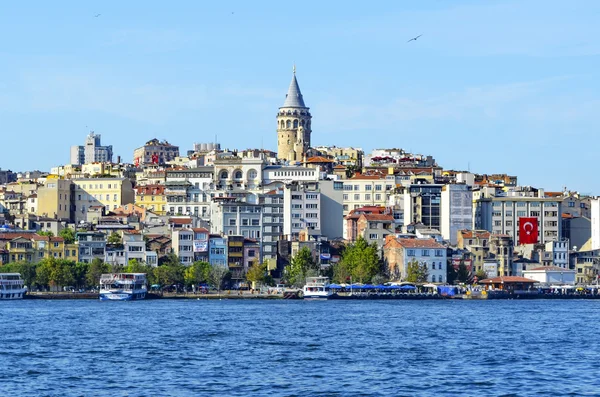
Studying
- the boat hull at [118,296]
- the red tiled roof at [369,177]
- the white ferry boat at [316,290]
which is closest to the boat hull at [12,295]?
the boat hull at [118,296]

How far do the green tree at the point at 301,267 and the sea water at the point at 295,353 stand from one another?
2508 centimetres

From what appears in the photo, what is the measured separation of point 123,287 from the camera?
96500 millimetres

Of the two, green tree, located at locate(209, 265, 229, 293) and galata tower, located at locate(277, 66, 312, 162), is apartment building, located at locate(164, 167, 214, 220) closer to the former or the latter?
green tree, located at locate(209, 265, 229, 293)

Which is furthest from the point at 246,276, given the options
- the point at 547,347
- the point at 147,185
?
the point at 547,347

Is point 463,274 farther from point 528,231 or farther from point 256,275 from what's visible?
point 256,275

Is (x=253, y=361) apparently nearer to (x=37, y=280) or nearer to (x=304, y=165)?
(x=37, y=280)

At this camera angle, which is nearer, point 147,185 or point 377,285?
point 377,285

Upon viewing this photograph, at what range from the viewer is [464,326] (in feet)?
212

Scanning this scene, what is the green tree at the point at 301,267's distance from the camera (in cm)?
10419

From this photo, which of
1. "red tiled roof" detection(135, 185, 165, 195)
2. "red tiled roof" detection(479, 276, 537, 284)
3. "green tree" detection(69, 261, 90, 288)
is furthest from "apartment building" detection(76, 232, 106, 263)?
"red tiled roof" detection(479, 276, 537, 284)

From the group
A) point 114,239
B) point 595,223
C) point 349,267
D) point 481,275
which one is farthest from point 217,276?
point 595,223

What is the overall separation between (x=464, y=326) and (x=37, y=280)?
147 feet

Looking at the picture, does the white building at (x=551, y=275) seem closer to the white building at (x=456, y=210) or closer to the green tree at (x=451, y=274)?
the green tree at (x=451, y=274)

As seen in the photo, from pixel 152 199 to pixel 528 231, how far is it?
34.3 m
